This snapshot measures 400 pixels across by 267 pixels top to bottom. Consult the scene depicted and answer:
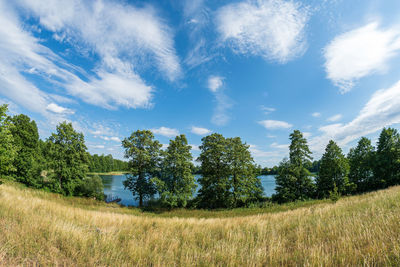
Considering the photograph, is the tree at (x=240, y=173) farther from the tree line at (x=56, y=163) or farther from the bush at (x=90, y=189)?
the bush at (x=90, y=189)

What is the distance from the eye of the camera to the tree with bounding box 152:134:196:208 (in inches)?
913

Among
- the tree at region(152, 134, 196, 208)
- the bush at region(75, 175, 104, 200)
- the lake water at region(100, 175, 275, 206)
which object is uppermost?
the tree at region(152, 134, 196, 208)

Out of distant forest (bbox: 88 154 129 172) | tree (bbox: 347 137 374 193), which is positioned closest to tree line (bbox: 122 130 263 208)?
tree (bbox: 347 137 374 193)

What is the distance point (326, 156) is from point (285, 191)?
11550mm

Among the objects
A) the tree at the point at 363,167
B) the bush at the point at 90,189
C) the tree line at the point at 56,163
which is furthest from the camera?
the tree at the point at 363,167

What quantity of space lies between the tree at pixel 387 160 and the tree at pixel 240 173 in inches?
1041

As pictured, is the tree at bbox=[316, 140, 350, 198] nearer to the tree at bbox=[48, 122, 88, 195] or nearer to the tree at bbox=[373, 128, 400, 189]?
the tree at bbox=[373, 128, 400, 189]

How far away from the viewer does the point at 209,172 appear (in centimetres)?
2692

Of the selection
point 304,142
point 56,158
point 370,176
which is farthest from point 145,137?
point 370,176

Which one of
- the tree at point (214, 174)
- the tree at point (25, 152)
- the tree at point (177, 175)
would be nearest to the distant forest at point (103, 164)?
the tree at point (25, 152)

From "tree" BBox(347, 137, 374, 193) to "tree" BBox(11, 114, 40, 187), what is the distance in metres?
66.1

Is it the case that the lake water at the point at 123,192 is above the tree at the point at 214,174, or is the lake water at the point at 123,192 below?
below

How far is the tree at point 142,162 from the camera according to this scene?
25697 mm

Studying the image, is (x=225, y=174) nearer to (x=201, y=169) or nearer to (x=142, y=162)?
(x=201, y=169)
